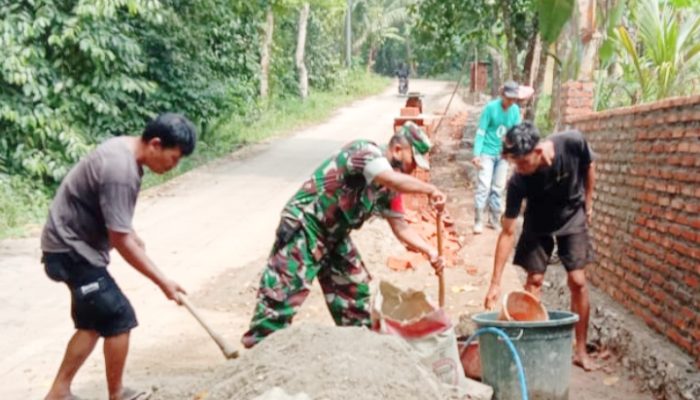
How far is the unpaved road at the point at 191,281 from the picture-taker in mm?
5504

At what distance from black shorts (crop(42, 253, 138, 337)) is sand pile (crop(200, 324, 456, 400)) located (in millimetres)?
602

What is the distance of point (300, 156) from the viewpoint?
681 inches

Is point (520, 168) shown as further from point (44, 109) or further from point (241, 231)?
point (44, 109)

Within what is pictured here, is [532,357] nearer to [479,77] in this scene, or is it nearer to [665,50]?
[665,50]

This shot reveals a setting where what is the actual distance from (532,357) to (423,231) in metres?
4.42

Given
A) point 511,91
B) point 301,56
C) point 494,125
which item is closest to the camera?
point 511,91

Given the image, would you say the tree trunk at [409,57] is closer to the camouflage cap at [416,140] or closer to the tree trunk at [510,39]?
the tree trunk at [510,39]

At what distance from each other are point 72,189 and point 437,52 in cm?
1224

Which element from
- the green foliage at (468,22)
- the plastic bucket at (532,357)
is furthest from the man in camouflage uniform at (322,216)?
the green foliage at (468,22)

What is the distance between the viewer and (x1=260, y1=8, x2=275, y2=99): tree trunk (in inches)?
923

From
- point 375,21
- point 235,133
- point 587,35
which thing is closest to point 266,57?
point 235,133

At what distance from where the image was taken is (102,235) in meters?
4.13

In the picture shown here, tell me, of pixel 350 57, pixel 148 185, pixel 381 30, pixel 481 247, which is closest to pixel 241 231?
pixel 481 247

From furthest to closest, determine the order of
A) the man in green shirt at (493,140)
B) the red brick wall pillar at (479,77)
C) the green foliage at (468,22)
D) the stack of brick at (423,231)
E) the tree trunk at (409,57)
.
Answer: the tree trunk at (409,57)
the red brick wall pillar at (479,77)
the green foliage at (468,22)
the man in green shirt at (493,140)
the stack of brick at (423,231)
